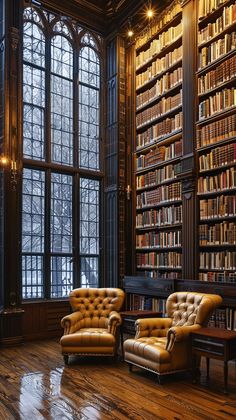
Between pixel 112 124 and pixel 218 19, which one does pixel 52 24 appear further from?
pixel 218 19

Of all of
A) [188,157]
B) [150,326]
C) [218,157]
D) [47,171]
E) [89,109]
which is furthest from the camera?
[89,109]

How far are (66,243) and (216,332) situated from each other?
345cm

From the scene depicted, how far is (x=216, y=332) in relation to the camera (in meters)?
4.38

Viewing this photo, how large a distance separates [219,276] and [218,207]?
2.92 ft

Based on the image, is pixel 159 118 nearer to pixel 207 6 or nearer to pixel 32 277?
pixel 207 6

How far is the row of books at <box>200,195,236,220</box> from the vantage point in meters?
5.42

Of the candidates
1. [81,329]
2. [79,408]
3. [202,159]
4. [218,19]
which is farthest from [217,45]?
[79,408]

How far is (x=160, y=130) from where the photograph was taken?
684 centimetres

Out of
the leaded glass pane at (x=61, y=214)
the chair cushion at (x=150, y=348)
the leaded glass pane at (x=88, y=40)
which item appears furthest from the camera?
the leaded glass pane at (x=88, y=40)

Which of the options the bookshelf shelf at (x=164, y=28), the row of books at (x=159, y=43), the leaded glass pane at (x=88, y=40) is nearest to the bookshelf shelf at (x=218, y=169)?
the row of books at (x=159, y=43)

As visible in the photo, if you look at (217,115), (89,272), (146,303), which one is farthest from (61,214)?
(217,115)

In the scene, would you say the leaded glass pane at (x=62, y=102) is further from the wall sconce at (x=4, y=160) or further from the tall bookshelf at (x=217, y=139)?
the tall bookshelf at (x=217, y=139)

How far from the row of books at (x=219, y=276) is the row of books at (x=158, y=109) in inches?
100

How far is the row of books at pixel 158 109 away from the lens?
21.4 feet
